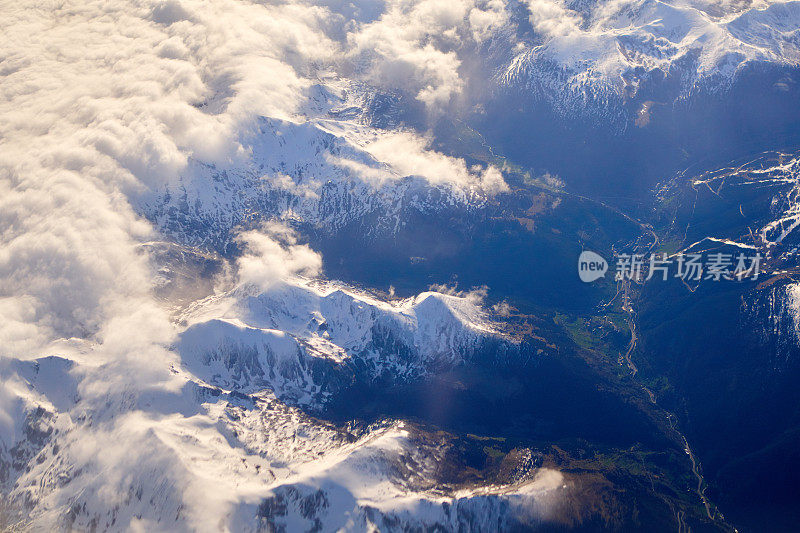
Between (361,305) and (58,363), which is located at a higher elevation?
(361,305)

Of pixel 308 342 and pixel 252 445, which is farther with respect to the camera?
pixel 308 342

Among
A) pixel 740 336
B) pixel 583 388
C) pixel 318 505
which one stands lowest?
pixel 318 505

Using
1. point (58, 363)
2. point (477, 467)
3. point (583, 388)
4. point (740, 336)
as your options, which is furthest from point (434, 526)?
point (740, 336)

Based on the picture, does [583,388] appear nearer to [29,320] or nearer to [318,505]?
[318,505]

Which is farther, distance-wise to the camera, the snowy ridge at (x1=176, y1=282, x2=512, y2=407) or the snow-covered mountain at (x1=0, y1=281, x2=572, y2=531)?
the snowy ridge at (x1=176, y1=282, x2=512, y2=407)

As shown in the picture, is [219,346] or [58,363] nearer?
[58,363]

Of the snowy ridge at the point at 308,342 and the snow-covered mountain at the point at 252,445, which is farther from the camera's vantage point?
the snowy ridge at the point at 308,342

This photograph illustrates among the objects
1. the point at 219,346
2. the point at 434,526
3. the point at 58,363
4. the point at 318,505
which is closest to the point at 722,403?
the point at 434,526

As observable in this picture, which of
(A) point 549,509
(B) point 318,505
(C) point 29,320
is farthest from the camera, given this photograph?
(C) point 29,320

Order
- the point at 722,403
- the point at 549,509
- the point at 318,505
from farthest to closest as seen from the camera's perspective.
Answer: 1. the point at 722,403
2. the point at 549,509
3. the point at 318,505

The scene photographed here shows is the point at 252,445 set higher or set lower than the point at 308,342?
lower
